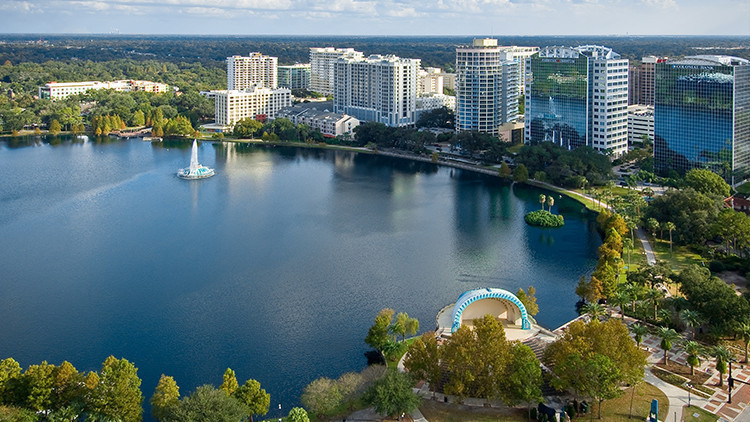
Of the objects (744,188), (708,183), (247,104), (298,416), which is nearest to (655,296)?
(298,416)

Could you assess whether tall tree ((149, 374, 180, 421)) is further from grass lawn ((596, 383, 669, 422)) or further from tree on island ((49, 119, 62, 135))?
tree on island ((49, 119, 62, 135))

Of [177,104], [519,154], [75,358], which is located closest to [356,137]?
[519,154]

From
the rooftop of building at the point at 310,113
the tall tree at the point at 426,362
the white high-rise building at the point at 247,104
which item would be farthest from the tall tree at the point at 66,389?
the white high-rise building at the point at 247,104

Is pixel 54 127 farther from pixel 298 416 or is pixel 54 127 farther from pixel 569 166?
pixel 298 416

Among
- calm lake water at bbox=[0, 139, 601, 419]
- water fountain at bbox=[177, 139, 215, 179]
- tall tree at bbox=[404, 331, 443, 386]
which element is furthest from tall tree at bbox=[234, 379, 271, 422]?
water fountain at bbox=[177, 139, 215, 179]

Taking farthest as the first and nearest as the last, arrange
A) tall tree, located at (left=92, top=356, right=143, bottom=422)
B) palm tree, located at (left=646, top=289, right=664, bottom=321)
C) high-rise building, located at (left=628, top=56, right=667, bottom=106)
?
high-rise building, located at (left=628, top=56, right=667, bottom=106) < palm tree, located at (left=646, top=289, right=664, bottom=321) < tall tree, located at (left=92, top=356, right=143, bottom=422)

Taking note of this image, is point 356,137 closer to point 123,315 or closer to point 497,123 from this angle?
point 497,123
